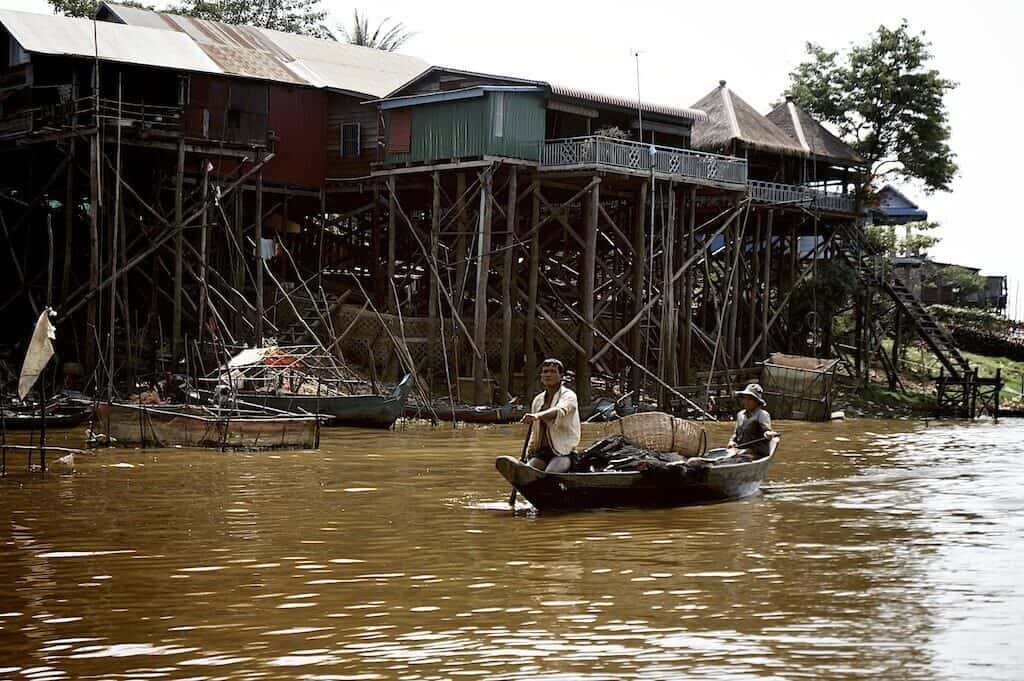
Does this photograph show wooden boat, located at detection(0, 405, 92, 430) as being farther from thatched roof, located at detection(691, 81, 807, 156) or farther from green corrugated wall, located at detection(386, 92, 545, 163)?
thatched roof, located at detection(691, 81, 807, 156)

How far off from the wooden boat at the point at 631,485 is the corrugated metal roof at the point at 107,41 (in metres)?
18.5

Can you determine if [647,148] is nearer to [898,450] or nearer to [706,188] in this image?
[706,188]

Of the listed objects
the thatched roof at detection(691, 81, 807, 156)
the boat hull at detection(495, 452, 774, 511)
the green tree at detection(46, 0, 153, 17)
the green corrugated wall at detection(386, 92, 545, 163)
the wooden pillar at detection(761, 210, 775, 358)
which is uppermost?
the green tree at detection(46, 0, 153, 17)

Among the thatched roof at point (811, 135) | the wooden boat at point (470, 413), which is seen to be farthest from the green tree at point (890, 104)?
the wooden boat at point (470, 413)

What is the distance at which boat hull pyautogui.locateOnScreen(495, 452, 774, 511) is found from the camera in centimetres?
1366

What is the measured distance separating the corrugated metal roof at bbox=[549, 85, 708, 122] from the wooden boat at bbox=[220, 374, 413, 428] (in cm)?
840

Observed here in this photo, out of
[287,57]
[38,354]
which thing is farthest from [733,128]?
[38,354]

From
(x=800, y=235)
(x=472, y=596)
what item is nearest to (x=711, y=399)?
(x=800, y=235)

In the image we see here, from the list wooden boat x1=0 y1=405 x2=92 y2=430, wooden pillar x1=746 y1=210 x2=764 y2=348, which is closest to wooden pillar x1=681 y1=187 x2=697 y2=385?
wooden pillar x1=746 y1=210 x2=764 y2=348

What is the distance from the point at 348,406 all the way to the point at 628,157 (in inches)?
362

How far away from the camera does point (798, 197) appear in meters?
37.1

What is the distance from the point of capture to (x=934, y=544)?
12.9 m

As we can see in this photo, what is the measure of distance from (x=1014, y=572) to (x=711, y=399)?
2087cm

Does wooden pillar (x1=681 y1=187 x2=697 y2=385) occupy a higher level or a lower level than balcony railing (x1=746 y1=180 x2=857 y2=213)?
lower
